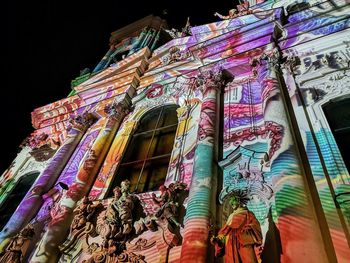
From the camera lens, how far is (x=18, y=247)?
6.18 m

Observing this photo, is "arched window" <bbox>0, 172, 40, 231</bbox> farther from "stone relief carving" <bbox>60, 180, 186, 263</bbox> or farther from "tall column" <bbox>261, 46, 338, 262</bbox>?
"tall column" <bbox>261, 46, 338, 262</bbox>

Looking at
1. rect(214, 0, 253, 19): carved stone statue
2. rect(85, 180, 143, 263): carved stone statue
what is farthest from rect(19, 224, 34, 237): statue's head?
rect(214, 0, 253, 19): carved stone statue

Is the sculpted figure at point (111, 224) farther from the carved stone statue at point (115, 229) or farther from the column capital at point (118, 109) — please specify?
the column capital at point (118, 109)

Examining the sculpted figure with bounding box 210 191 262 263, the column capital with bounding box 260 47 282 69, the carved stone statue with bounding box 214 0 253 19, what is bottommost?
the sculpted figure with bounding box 210 191 262 263

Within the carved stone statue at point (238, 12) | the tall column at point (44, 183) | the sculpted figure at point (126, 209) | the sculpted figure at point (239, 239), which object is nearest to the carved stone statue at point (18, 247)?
the tall column at point (44, 183)

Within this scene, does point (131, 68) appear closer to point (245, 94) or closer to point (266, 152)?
point (245, 94)

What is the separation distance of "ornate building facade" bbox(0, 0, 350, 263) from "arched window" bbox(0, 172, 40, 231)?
0.14ft

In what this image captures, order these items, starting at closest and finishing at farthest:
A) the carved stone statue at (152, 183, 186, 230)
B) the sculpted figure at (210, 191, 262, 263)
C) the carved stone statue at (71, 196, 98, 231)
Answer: the sculpted figure at (210, 191, 262, 263) → the carved stone statue at (152, 183, 186, 230) → the carved stone statue at (71, 196, 98, 231)

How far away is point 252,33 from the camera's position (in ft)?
28.5

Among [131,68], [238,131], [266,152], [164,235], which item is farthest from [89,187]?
[131,68]

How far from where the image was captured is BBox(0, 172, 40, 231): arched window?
345 inches

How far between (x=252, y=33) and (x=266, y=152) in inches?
172

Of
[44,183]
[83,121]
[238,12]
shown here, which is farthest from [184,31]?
[44,183]

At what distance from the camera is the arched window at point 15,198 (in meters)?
8.77
